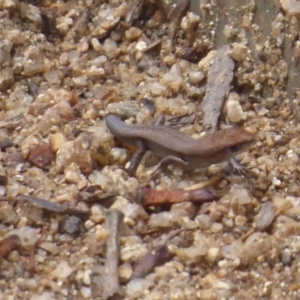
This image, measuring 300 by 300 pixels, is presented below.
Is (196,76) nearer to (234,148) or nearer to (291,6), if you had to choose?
(234,148)

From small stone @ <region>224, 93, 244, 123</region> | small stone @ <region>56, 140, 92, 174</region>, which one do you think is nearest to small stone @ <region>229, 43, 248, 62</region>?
small stone @ <region>224, 93, 244, 123</region>

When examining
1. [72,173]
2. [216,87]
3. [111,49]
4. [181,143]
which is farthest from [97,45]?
[72,173]

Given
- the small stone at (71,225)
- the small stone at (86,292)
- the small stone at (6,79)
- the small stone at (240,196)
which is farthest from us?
the small stone at (6,79)

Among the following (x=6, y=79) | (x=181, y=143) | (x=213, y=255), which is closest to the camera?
(x=213, y=255)

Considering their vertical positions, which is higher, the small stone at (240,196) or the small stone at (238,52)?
the small stone at (238,52)

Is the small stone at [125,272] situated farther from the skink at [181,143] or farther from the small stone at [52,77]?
the small stone at [52,77]

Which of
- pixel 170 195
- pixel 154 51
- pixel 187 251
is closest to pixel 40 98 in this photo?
pixel 154 51

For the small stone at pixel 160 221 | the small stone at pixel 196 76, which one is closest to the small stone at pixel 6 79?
the small stone at pixel 196 76

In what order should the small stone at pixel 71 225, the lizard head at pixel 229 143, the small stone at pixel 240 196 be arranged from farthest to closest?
1. the lizard head at pixel 229 143
2. the small stone at pixel 240 196
3. the small stone at pixel 71 225
